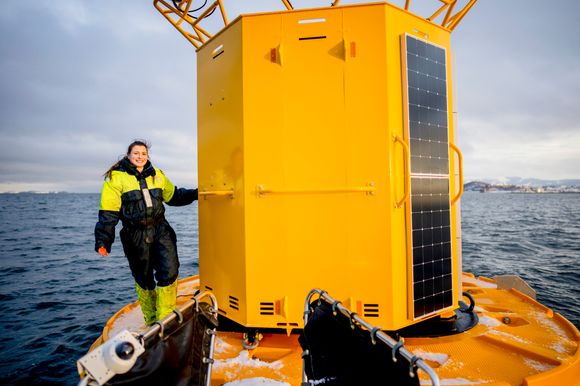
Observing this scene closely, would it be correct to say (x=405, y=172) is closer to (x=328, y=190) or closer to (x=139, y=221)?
(x=328, y=190)

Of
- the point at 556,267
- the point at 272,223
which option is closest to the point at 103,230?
the point at 272,223

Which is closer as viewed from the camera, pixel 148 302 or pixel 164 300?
pixel 164 300

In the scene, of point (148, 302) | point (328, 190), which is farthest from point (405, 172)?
point (148, 302)

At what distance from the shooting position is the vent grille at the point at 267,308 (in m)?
3.41

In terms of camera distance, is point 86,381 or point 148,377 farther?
point 148,377

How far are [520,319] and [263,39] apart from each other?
486 centimetres

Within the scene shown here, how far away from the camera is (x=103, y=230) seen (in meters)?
3.54

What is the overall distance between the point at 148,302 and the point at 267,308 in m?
1.72

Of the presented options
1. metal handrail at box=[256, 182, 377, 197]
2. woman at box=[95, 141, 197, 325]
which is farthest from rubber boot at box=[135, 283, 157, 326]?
metal handrail at box=[256, 182, 377, 197]

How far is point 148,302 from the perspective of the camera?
3.97 m

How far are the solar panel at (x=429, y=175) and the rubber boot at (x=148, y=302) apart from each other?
330 cm

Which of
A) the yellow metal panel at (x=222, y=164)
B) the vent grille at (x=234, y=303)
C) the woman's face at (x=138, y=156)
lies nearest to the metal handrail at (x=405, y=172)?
the yellow metal panel at (x=222, y=164)

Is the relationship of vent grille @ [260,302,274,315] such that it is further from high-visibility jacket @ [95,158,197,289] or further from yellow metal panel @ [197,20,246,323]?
high-visibility jacket @ [95,158,197,289]

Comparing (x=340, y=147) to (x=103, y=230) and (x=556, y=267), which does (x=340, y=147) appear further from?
(x=556, y=267)
